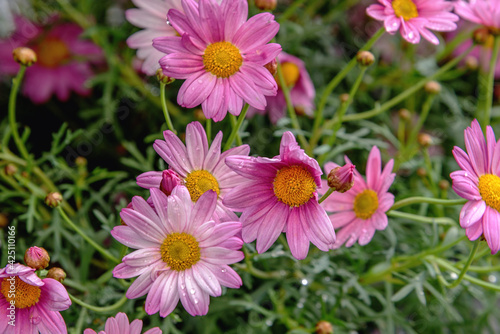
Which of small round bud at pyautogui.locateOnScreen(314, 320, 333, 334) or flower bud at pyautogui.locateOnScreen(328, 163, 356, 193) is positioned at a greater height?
flower bud at pyautogui.locateOnScreen(328, 163, 356, 193)

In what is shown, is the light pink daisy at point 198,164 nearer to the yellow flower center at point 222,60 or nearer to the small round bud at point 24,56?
the yellow flower center at point 222,60

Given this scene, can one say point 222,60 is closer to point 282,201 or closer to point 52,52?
point 282,201

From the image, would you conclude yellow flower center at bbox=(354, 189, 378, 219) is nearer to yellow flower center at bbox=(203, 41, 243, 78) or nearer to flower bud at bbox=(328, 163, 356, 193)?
flower bud at bbox=(328, 163, 356, 193)

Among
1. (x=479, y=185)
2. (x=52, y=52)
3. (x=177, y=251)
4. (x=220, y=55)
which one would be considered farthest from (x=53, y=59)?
(x=479, y=185)

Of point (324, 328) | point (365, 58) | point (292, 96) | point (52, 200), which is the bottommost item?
point (324, 328)

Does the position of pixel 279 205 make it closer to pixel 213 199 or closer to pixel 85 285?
pixel 213 199

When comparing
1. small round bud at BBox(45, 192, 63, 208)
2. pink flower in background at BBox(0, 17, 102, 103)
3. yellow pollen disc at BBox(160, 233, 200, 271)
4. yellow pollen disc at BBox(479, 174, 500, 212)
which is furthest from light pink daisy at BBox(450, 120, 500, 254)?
pink flower in background at BBox(0, 17, 102, 103)

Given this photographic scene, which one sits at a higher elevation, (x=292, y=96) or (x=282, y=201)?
(x=282, y=201)
